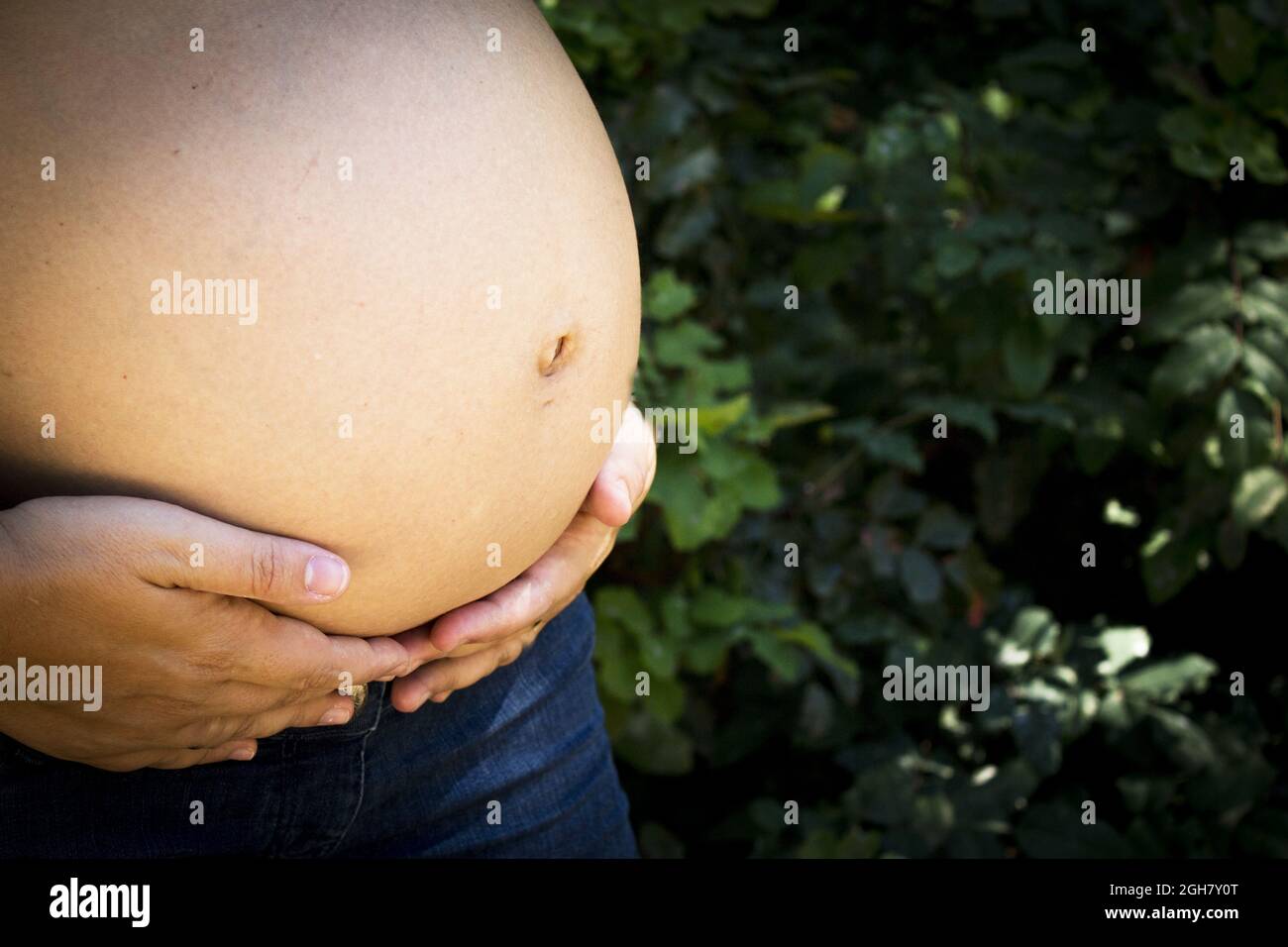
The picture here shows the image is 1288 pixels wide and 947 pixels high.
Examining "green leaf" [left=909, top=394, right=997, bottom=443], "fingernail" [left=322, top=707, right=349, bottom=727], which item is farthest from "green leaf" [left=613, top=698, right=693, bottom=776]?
"fingernail" [left=322, top=707, right=349, bottom=727]

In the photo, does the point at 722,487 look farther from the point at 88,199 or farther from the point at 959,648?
the point at 88,199

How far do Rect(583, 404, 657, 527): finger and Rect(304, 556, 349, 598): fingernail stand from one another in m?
0.28

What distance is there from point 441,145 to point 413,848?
0.57m

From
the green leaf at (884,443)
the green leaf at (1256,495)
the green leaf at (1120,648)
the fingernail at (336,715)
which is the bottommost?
the green leaf at (1120,648)

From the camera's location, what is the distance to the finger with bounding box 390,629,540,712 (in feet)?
3.02

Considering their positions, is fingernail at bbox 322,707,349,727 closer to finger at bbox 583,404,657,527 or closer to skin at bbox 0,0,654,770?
skin at bbox 0,0,654,770

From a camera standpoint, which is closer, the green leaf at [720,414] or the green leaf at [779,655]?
the green leaf at [720,414]

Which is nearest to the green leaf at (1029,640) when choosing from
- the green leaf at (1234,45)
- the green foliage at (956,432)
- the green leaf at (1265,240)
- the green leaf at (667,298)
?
the green foliage at (956,432)

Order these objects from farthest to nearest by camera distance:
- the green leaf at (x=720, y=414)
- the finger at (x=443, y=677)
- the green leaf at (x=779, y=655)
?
the green leaf at (x=779, y=655)
the green leaf at (x=720, y=414)
the finger at (x=443, y=677)

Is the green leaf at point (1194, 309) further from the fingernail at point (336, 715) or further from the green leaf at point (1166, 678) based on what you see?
the fingernail at point (336, 715)

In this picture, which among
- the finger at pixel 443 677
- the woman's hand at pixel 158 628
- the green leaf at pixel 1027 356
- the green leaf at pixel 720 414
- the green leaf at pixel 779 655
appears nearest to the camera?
the woman's hand at pixel 158 628

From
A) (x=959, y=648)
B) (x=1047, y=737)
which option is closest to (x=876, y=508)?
(x=959, y=648)

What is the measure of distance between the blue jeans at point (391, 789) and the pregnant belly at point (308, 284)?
0.13 meters

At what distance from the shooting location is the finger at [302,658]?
78cm
